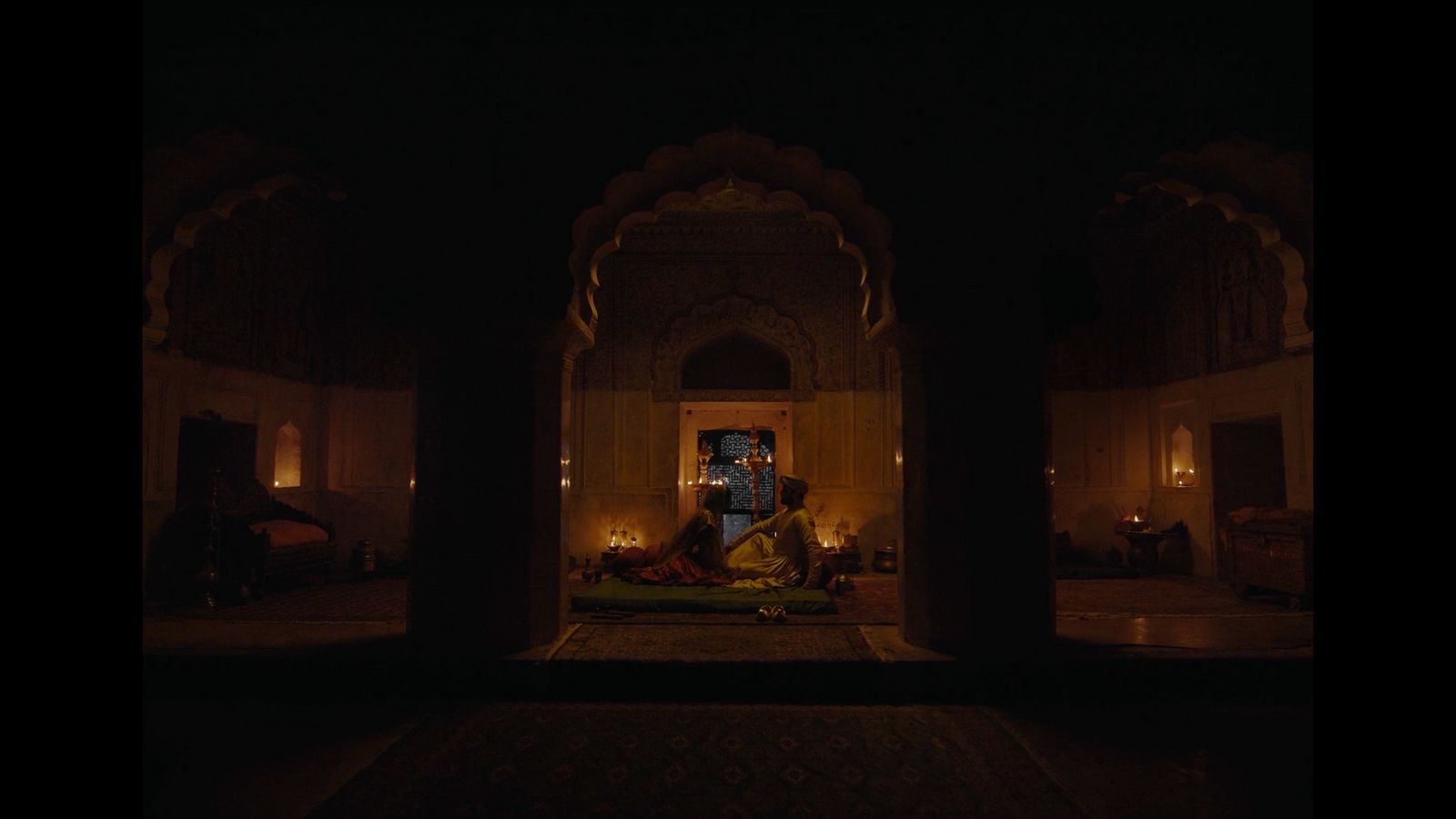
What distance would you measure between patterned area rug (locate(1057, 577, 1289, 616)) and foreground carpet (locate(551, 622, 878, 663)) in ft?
8.43

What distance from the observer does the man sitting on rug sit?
793cm

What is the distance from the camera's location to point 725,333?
11.1 m

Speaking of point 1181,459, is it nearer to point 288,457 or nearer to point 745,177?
point 745,177

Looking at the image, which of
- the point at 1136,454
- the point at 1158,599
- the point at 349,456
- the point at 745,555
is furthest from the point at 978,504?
the point at 349,456

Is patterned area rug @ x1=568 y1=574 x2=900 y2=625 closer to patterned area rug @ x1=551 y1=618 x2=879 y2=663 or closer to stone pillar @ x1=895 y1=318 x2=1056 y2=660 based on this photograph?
patterned area rug @ x1=551 y1=618 x2=879 y2=663

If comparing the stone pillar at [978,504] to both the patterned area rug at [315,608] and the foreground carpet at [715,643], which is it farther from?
the patterned area rug at [315,608]

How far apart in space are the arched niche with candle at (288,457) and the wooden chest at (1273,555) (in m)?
12.1

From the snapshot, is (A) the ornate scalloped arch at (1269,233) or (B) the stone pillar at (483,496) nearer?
(B) the stone pillar at (483,496)

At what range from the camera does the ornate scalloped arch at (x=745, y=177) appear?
5207 mm

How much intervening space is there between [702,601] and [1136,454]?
25.6ft

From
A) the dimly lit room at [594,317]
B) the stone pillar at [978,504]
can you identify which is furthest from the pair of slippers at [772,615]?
the stone pillar at [978,504]

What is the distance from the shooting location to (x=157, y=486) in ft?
25.4

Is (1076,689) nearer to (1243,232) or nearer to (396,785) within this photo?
(396,785)

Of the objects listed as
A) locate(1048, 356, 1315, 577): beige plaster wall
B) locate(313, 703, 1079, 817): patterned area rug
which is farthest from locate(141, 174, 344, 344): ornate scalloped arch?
locate(1048, 356, 1315, 577): beige plaster wall
